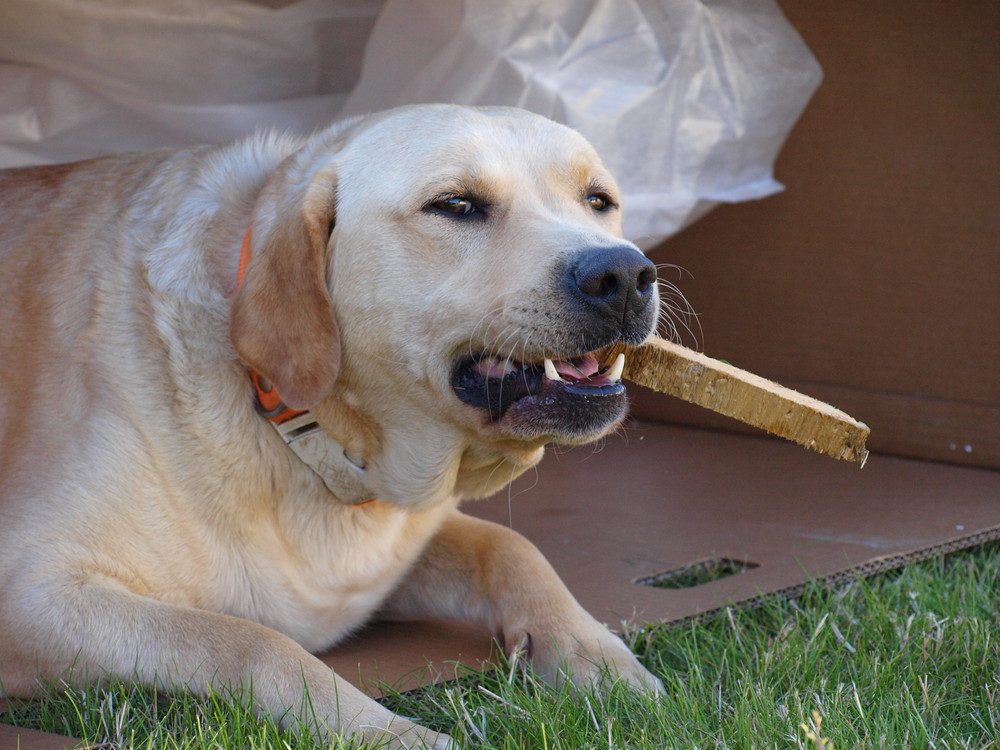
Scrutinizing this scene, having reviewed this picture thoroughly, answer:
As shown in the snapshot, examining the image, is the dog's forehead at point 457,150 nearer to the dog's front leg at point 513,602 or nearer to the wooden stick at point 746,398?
the wooden stick at point 746,398

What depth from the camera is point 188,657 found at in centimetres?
202

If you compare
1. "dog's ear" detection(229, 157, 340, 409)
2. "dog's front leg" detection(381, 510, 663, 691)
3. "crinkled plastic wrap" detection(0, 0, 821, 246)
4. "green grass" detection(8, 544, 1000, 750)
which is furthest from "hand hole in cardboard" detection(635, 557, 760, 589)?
"dog's ear" detection(229, 157, 340, 409)

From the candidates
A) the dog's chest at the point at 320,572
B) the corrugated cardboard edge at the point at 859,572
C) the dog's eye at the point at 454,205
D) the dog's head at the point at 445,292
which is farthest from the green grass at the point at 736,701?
the dog's eye at the point at 454,205

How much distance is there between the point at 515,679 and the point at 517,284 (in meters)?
0.75

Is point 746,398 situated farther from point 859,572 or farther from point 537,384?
point 859,572

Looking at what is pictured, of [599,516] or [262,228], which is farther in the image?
[599,516]

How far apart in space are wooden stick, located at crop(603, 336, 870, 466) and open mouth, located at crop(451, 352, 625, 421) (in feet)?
0.30

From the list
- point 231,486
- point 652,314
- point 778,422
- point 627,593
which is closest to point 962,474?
point 627,593

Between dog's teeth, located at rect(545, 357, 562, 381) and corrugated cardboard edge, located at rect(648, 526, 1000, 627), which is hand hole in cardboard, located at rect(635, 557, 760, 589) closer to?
corrugated cardboard edge, located at rect(648, 526, 1000, 627)

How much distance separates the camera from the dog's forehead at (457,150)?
222 cm

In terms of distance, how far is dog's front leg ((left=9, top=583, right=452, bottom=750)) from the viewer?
191cm

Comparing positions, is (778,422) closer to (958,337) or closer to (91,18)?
(958,337)

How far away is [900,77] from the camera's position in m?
3.97

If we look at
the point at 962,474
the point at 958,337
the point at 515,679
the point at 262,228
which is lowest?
the point at 962,474
